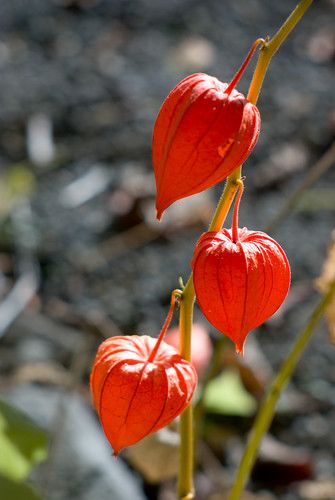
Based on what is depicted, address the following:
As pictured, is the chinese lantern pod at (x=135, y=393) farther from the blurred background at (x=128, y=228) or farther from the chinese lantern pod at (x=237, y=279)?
the blurred background at (x=128, y=228)

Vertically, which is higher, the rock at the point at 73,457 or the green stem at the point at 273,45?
the green stem at the point at 273,45

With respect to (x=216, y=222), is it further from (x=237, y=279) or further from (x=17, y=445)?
(x=17, y=445)

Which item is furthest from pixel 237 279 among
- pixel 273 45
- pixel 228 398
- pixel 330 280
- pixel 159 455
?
pixel 228 398

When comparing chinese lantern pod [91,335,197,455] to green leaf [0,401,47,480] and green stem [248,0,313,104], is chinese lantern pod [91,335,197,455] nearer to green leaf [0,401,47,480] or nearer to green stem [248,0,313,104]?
green stem [248,0,313,104]

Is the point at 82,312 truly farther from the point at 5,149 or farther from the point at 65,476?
the point at 5,149

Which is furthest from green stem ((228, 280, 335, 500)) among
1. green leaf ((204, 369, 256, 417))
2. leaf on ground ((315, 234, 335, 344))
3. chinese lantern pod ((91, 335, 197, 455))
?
green leaf ((204, 369, 256, 417))

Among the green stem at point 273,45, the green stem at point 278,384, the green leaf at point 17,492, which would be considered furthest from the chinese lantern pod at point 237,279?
the green leaf at point 17,492
